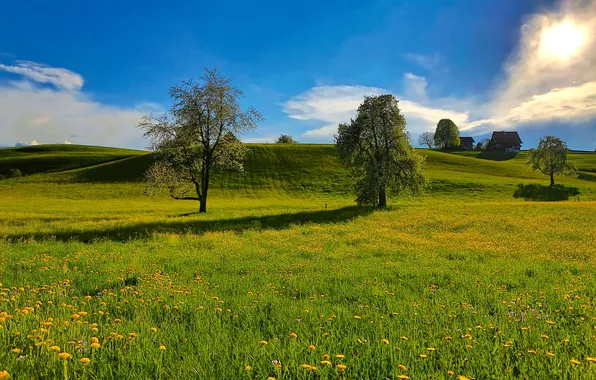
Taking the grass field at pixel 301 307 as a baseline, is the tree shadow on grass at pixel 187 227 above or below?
below

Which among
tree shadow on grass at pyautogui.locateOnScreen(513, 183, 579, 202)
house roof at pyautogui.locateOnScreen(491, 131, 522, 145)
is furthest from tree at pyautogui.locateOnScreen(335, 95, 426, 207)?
house roof at pyautogui.locateOnScreen(491, 131, 522, 145)

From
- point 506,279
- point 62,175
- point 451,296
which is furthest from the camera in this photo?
point 62,175

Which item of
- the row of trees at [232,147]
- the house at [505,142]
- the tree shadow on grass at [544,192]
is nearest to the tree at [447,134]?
the house at [505,142]

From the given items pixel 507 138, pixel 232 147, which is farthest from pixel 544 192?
pixel 507 138

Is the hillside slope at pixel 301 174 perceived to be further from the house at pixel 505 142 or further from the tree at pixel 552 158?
the house at pixel 505 142

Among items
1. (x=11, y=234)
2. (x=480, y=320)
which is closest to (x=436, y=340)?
(x=480, y=320)

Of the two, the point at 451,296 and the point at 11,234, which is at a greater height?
the point at 451,296

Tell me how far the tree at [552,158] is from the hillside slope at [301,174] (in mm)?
2827

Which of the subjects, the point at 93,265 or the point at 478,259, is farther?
the point at 478,259

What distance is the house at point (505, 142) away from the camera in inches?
6117

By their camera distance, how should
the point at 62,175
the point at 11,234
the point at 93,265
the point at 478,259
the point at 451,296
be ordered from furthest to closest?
the point at 62,175 → the point at 11,234 → the point at 478,259 → the point at 93,265 → the point at 451,296

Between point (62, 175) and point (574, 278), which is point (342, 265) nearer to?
point (574, 278)

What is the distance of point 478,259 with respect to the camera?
1338cm

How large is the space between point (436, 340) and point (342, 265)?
22.4 ft
